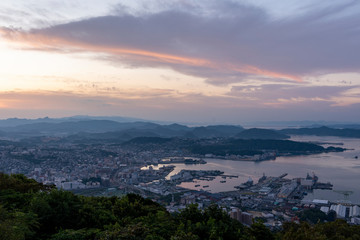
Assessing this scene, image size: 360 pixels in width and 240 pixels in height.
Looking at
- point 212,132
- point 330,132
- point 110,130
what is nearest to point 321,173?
point 212,132

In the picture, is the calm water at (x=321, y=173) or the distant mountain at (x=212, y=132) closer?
the calm water at (x=321, y=173)

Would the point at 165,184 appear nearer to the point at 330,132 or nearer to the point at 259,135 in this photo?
the point at 259,135

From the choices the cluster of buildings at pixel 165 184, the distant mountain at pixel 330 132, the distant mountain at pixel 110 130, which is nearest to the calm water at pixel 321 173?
the cluster of buildings at pixel 165 184

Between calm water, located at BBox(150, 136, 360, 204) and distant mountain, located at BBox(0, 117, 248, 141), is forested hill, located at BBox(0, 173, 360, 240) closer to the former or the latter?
calm water, located at BBox(150, 136, 360, 204)

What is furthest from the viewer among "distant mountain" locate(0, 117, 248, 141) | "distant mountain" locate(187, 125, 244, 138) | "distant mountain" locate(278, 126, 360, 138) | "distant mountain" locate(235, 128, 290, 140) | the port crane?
"distant mountain" locate(187, 125, 244, 138)

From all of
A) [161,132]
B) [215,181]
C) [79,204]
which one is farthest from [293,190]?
[161,132]

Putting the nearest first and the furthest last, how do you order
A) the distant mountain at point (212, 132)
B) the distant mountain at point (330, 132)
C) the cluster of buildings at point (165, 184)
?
the cluster of buildings at point (165, 184)
the distant mountain at point (330, 132)
the distant mountain at point (212, 132)

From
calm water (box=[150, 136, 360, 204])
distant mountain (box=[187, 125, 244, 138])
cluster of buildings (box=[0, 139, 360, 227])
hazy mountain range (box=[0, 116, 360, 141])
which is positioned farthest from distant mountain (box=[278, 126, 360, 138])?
cluster of buildings (box=[0, 139, 360, 227])

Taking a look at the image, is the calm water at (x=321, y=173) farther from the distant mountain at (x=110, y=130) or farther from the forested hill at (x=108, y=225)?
the distant mountain at (x=110, y=130)

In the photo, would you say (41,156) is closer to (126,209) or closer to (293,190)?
(293,190)
